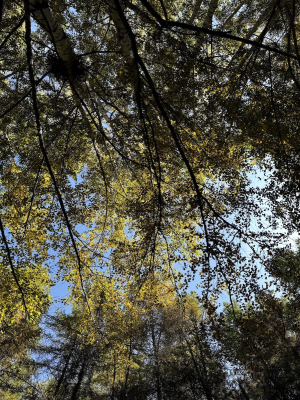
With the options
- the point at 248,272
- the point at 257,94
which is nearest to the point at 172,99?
the point at 257,94

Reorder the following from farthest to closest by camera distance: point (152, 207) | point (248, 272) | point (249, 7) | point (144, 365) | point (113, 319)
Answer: point (144, 365) → point (249, 7) → point (113, 319) → point (152, 207) → point (248, 272)

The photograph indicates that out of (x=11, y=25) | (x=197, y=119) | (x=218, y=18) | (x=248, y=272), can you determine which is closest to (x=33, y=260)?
(x=248, y=272)

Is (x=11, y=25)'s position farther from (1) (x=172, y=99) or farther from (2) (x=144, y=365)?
(2) (x=144, y=365)

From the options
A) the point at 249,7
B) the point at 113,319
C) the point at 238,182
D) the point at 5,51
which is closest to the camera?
the point at 238,182

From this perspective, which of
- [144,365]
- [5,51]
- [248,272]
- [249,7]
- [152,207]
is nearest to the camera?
[248,272]

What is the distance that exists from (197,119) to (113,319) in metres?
5.54

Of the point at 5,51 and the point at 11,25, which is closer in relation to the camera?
the point at 11,25

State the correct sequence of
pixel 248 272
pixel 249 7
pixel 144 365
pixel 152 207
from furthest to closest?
pixel 144 365 < pixel 249 7 < pixel 152 207 < pixel 248 272

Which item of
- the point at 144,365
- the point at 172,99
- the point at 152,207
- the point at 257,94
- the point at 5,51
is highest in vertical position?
the point at 5,51

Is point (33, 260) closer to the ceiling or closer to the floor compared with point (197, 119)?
closer to the floor

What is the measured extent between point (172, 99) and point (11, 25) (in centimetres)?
389

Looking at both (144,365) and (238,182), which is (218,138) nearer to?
(238,182)

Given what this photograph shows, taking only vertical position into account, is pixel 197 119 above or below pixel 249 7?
below

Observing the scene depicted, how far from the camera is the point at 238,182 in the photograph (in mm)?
5133
